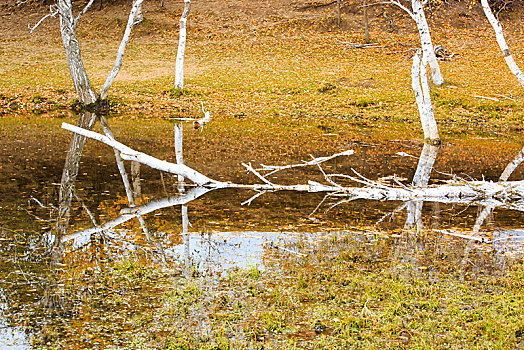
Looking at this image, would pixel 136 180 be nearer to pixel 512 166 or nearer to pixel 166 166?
pixel 166 166

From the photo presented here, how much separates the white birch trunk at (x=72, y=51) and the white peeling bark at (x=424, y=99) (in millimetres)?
13556

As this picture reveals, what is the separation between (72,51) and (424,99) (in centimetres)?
1434

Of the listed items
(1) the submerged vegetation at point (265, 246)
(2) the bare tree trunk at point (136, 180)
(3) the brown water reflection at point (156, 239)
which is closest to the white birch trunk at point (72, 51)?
(1) the submerged vegetation at point (265, 246)

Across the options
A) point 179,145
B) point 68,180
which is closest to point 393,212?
point 68,180

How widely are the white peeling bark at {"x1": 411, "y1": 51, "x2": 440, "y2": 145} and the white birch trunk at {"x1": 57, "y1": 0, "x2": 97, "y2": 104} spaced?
44.5 feet

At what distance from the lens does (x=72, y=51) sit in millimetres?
22234

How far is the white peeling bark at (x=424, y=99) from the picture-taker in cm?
1573

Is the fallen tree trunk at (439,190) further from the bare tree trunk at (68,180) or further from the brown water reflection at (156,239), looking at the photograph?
the bare tree trunk at (68,180)

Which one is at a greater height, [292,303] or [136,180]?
[292,303]

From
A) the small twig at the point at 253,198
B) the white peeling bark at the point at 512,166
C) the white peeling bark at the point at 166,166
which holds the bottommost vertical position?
the white peeling bark at the point at 512,166

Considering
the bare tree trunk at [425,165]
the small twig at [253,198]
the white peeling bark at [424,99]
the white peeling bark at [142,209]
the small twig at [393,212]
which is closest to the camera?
the white peeling bark at [142,209]

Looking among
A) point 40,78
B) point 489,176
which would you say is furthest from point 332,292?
point 40,78

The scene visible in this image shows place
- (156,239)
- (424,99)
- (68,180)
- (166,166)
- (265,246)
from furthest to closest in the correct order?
(424,99)
(68,180)
(166,166)
(156,239)
(265,246)

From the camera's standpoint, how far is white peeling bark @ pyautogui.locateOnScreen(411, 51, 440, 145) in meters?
15.7
